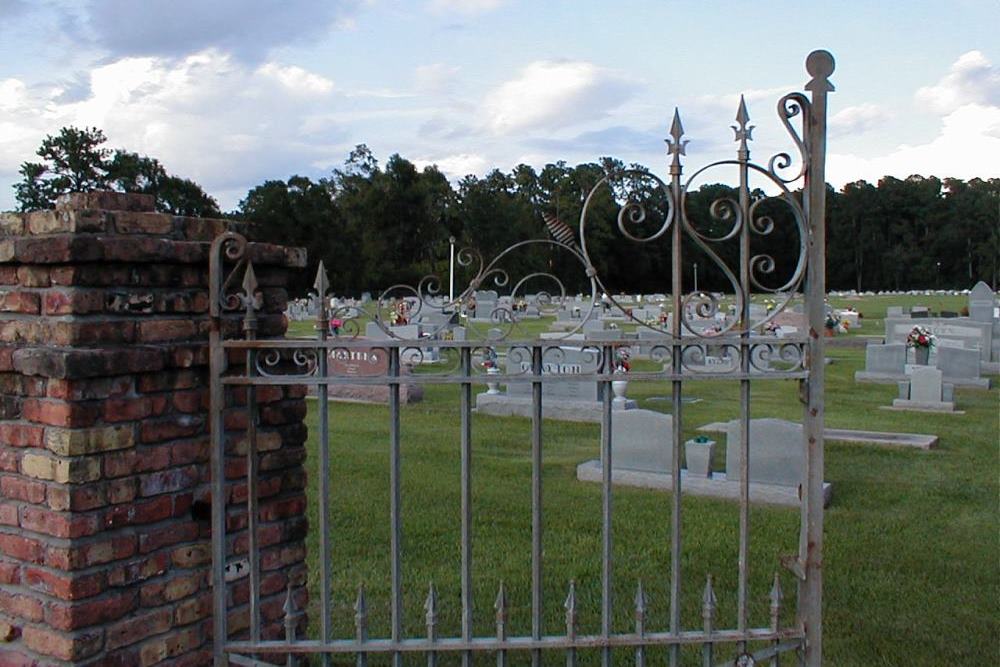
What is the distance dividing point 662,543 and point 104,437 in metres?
4.32

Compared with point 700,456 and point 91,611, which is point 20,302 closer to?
point 91,611

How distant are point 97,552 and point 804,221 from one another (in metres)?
2.74

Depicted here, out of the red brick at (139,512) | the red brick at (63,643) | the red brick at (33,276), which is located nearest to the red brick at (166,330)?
the red brick at (33,276)

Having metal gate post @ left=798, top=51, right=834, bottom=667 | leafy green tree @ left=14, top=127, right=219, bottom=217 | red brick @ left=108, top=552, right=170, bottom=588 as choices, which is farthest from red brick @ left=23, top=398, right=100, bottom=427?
leafy green tree @ left=14, top=127, right=219, bottom=217

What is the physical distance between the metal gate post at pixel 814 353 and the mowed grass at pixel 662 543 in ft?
4.64

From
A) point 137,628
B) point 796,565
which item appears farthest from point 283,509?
point 796,565

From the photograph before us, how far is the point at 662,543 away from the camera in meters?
6.21

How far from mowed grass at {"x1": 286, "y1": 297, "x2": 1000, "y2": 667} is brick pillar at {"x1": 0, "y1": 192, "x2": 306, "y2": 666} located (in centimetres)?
164

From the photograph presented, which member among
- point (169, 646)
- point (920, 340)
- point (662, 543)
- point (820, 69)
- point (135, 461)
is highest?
point (820, 69)

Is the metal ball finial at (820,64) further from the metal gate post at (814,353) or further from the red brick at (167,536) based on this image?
the red brick at (167,536)

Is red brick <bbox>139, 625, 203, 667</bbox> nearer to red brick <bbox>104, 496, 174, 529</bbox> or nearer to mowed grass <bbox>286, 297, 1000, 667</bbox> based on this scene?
red brick <bbox>104, 496, 174, 529</bbox>

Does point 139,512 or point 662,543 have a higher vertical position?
point 139,512

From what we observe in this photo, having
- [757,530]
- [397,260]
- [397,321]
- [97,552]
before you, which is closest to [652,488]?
[757,530]

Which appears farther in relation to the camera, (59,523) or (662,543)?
(662,543)
